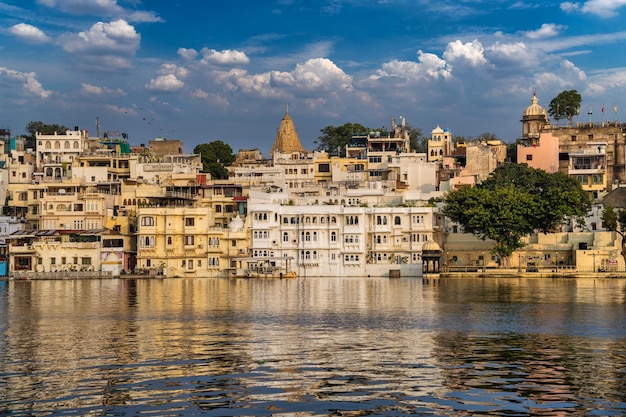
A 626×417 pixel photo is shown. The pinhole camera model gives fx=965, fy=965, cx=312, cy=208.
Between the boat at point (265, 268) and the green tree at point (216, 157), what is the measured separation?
103 ft

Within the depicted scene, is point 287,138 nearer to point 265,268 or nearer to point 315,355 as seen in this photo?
point 265,268

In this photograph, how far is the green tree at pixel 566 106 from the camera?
112500mm

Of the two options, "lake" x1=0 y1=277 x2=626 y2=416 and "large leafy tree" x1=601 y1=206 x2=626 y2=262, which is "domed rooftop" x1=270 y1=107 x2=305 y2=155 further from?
"lake" x1=0 y1=277 x2=626 y2=416

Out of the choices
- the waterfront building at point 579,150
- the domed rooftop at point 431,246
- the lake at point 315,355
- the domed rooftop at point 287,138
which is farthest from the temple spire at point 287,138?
the lake at point 315,355

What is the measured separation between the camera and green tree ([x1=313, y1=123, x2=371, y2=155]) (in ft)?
415

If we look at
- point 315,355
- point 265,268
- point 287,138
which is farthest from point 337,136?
point 315,355

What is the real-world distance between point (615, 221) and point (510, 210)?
31.1 ft

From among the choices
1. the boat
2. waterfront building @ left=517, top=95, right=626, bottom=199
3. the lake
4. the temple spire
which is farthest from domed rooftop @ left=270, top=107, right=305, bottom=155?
the lake

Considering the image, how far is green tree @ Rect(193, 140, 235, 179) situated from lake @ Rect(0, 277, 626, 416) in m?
55.5

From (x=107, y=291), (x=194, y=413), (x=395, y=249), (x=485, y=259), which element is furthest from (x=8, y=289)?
(x=194, y=413)

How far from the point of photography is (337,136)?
12788 centimetres

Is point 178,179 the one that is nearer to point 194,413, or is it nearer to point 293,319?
point 293,319

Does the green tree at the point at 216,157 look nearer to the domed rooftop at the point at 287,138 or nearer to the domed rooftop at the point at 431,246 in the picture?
the domed rooftop at the point at 287,138

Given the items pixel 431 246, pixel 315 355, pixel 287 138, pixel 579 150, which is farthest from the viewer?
pixel 287 138
